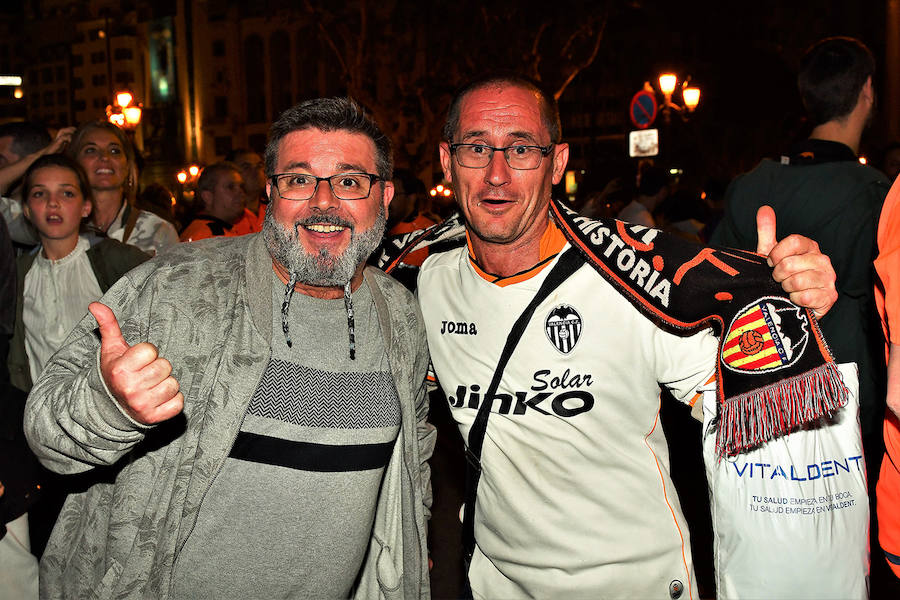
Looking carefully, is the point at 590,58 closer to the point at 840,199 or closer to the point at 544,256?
the point at 840,199

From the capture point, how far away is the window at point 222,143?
63875 millimetres

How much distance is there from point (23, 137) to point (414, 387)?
4025 millimetres

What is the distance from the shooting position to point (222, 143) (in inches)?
2544

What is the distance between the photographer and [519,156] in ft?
9.77

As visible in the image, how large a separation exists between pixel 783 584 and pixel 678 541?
0.41 m

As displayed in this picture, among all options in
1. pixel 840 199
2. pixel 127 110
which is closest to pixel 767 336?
pixel 840 199

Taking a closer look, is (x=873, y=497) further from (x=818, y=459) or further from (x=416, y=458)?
(x=416, y=458)

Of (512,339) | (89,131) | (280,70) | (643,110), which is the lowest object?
(512,339)

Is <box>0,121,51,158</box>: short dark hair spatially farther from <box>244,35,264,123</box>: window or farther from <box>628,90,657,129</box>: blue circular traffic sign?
<box>244,35,264,123</box>: window

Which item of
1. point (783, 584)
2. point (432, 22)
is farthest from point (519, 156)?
point (432, 22)

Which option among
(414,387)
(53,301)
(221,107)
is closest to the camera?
(414,387)

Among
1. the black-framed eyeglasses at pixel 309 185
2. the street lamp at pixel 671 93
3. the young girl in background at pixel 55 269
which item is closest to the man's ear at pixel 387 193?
the black-framed eyeglasses at pixel 309 185

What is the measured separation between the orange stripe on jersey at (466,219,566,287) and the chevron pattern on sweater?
0.62m

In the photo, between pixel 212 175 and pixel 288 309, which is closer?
pixel 288 309
